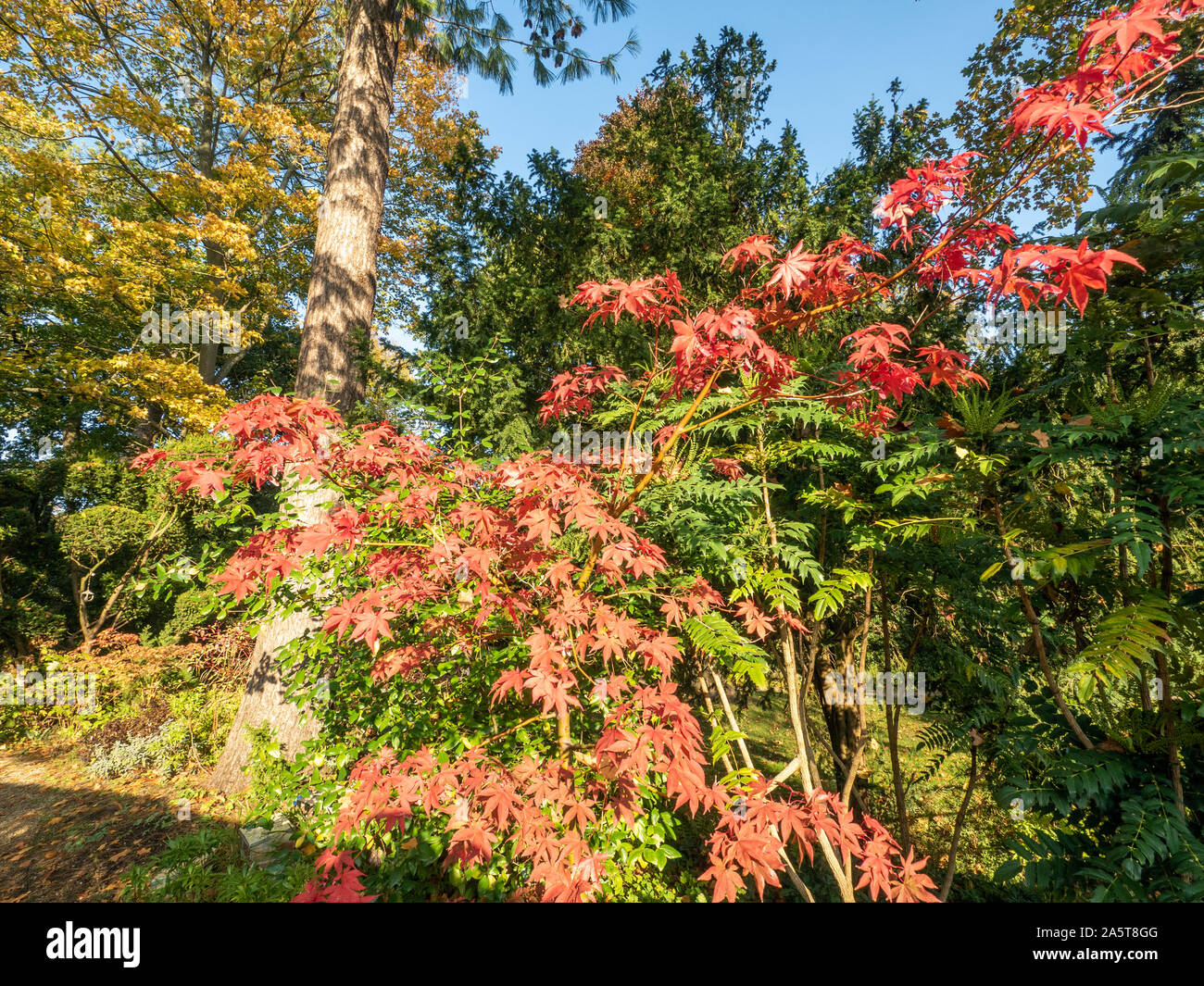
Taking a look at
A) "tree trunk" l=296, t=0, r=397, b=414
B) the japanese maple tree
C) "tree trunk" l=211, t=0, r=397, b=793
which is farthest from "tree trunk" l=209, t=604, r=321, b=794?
"tree trunk" l=296, t=0, r=397, b=414

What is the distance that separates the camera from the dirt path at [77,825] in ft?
10.9

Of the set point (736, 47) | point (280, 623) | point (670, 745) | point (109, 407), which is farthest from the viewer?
point (109, 407)

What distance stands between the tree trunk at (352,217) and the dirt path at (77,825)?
53 centimetres

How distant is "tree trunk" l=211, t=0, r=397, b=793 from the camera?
471cm

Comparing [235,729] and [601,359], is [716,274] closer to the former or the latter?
[601,359]

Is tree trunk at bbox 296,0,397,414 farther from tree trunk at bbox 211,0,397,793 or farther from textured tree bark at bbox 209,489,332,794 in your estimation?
textured tree bark at bbox 209,489,332,794

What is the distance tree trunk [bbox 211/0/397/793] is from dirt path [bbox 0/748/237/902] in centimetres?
53

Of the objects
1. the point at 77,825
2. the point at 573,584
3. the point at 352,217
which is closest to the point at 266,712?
the point at 77,825

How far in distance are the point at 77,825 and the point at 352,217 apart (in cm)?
603

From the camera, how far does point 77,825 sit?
3.98 meters

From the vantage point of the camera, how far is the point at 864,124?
5.07 metres
